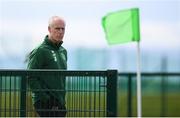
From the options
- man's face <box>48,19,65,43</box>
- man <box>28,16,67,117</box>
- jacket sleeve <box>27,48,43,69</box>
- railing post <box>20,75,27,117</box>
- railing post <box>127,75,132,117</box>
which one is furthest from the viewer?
railing post <box>127,75,132,117</box>

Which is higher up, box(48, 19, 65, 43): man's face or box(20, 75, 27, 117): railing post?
box(48, 19, 65, 43): man's face

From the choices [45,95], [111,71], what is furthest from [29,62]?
[111,71]

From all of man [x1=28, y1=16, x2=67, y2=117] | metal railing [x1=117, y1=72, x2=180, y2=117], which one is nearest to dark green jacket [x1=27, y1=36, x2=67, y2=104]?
man [x1=28, y1=16, x2=67, y2=117]

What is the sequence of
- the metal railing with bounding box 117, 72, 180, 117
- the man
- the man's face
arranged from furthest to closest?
the metal railing with bounding box 117, 72, 180, 117, the man's face, the man

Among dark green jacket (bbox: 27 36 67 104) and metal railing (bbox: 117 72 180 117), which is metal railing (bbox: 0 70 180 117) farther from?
metal railing (bbox: 117 72 180 117)

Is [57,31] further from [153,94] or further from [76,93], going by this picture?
[153,94]

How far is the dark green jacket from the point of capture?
8.23 m

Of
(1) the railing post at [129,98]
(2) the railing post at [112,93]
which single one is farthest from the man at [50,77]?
(1) the railing post at [129,98]

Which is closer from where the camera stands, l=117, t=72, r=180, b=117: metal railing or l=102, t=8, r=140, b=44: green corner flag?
l=102, t=8, r=140, b=44: green corner flag

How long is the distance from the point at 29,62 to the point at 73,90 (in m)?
0.90

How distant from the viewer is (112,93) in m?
Result: 8.06

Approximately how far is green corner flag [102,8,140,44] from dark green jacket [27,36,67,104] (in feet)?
2.08

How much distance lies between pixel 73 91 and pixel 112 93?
0.44 metres

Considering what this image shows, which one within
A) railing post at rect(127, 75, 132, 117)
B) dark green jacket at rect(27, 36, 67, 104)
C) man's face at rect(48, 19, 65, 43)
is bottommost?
railing post at rect(127, 75, 132, 117)
